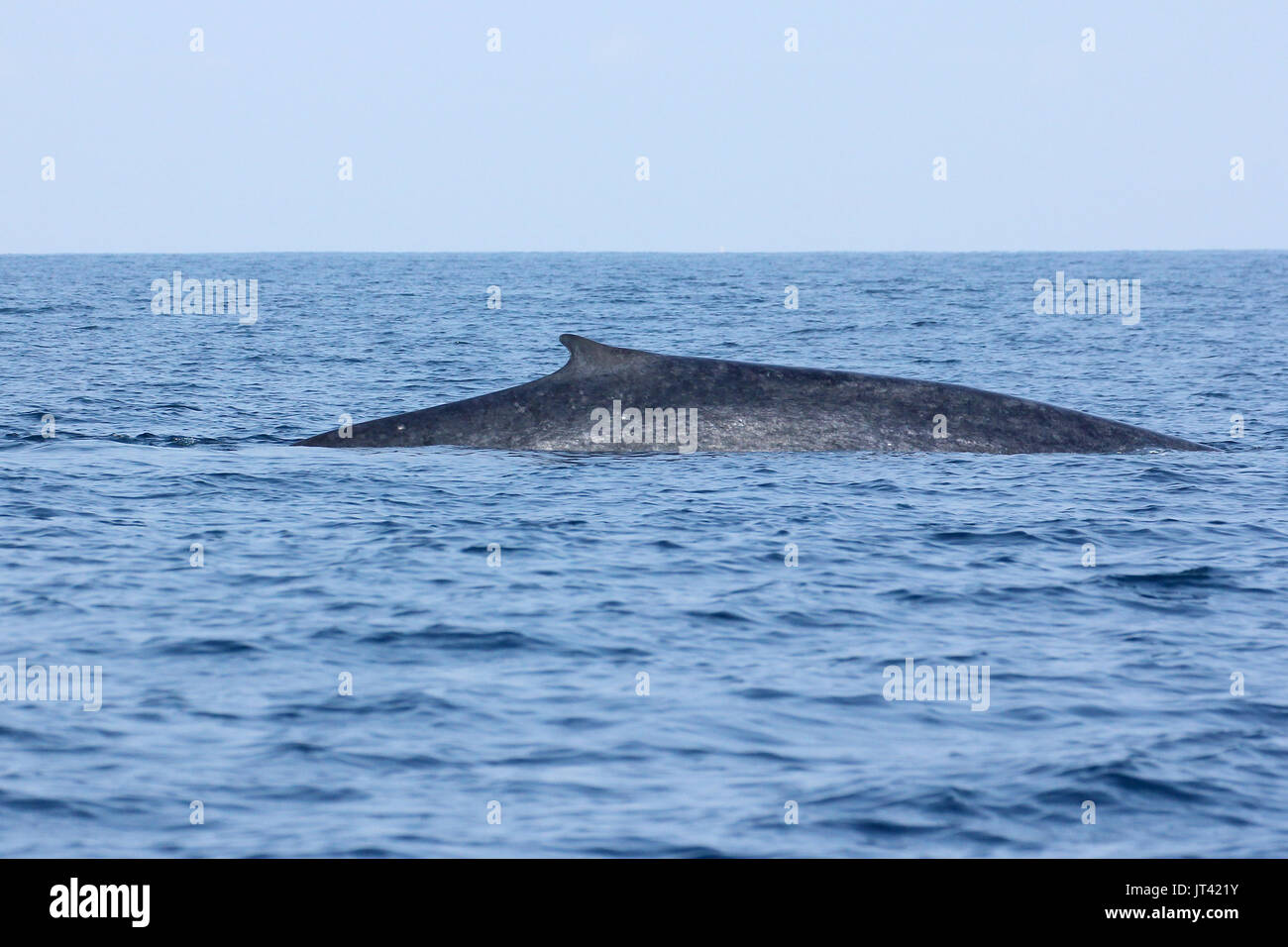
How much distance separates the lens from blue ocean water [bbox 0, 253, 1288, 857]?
7.22 m

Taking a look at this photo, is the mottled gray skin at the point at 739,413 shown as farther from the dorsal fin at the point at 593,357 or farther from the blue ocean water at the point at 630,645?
the blue ocean water at the point at 630,645

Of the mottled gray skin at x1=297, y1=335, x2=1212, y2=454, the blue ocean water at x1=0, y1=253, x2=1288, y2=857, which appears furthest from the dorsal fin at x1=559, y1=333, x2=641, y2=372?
the blue ocean water at x1=0, y1=253, x2=1288, y2=857

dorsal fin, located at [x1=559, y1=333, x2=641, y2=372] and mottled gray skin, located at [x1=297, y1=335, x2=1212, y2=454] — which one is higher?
dorsal fin, located at [x1=559, y1=333, x2=641, y2=372]

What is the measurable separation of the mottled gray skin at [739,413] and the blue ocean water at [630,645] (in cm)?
30

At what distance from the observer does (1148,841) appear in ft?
22.9

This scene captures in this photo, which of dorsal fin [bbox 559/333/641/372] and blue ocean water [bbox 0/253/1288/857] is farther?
dorsal fin [bbox 559/333/641/372]

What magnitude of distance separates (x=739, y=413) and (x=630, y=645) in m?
7.12

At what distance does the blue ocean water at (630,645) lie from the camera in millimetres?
7219

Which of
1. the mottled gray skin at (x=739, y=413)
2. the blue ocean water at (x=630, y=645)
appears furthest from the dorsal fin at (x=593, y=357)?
the blue ocean water at (x=630, y=645)

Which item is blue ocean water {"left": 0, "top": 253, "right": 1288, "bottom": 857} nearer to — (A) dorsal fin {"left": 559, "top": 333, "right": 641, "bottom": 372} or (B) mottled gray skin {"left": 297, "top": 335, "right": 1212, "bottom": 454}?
(B) mottled gray skin {"left": 297, "top": 335, "right": 1212, "bottom": 454}

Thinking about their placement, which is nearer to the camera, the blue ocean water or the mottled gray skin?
the blue ocean water

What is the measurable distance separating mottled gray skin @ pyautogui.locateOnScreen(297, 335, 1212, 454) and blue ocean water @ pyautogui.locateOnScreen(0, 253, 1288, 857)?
0.30 m

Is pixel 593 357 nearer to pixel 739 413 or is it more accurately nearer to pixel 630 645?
pixel 739 413

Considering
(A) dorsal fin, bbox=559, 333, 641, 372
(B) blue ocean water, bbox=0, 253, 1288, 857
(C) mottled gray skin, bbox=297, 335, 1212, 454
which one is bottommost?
(B) blue ocean water, bbox=0, 253, 1288, 857
